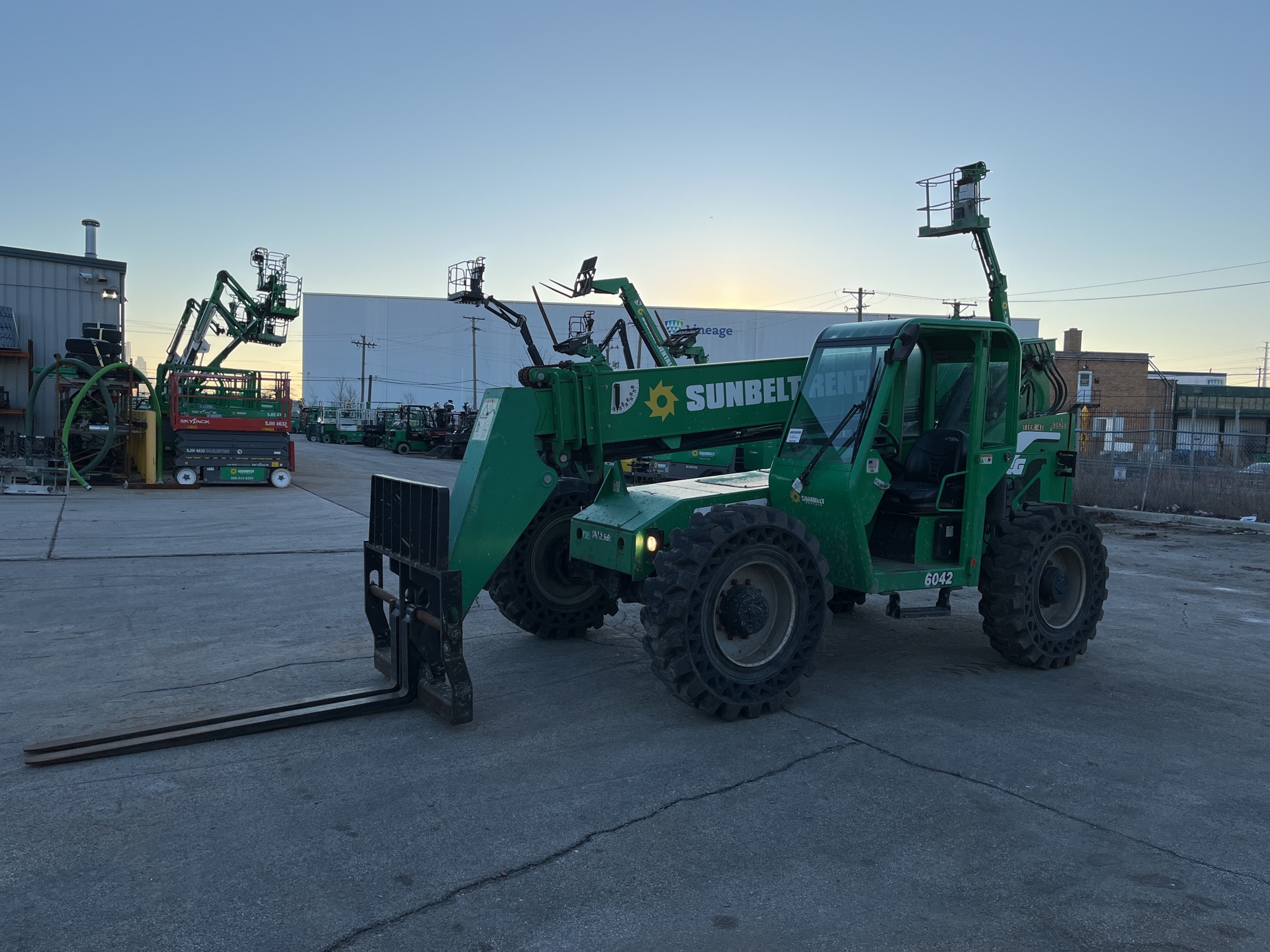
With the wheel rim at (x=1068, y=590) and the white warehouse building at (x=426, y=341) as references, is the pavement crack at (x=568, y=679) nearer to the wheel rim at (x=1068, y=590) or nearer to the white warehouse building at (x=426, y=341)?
the wheel rim at (x=1068, y=590)

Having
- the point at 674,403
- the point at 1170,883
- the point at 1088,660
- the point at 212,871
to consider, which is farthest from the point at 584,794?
the point at 1088,660

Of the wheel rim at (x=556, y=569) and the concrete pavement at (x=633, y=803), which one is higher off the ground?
the wheel rim at (x=556, y=569)

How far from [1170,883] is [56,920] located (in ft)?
14.2

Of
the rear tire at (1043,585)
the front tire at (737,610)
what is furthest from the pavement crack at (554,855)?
the rear tire at (1043,585)

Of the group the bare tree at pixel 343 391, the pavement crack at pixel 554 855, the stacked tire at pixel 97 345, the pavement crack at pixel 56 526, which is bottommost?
the pavement crack at pixel 554 855

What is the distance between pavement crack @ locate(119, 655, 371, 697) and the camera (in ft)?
20.2

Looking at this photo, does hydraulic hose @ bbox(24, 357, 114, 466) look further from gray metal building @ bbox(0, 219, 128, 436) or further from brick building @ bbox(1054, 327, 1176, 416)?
brick building @ bbox(1054, 327, 1176, 416)

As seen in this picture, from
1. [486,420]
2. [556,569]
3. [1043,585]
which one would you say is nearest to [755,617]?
[486,420]

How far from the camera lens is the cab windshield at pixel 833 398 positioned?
628 centimetres

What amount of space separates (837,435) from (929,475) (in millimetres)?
1004

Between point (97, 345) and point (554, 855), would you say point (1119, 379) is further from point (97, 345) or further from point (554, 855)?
point (554, 855)

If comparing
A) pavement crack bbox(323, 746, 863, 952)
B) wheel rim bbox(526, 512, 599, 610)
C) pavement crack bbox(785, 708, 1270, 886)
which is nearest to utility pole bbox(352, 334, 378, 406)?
wheel rim bbox(526, 512, 599, 610)

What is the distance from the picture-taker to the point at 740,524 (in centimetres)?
551

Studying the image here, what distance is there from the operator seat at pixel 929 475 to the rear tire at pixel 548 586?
2.47 meters
